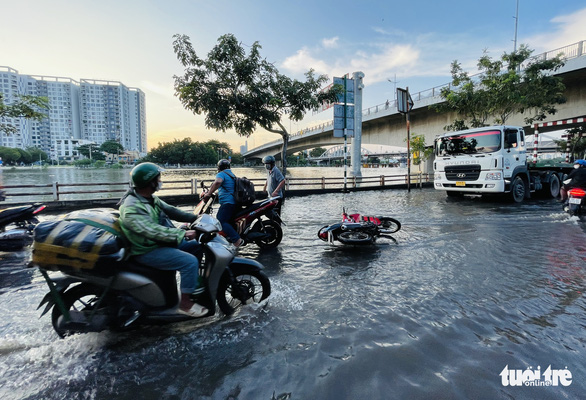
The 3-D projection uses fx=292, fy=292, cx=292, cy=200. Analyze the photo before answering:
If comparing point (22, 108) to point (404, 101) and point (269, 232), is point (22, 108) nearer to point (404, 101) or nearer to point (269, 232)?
point (269, 232)

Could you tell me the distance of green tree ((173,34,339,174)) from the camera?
1162 cm

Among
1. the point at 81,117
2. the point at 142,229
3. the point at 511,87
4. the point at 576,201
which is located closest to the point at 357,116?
the point at 511,87

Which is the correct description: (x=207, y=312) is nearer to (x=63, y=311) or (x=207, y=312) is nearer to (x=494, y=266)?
(x=63, y=311)

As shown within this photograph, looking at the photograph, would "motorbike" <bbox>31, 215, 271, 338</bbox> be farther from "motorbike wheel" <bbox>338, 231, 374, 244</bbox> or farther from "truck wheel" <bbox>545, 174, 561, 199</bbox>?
"truck wheel" <bbox>545, 174, 561, 199</bbox>

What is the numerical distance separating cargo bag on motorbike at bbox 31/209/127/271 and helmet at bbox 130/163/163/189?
416 millimetres

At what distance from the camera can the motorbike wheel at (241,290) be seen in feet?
9.24

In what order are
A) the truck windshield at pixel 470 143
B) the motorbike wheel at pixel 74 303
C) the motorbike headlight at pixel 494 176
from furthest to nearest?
the truck windshield at pixel 470 143 → the motorbike headlight at pixel 494 176 → the motorbike wheel at pixel 74 303

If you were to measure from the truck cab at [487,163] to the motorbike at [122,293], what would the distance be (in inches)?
405

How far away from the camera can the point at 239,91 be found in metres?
12.5

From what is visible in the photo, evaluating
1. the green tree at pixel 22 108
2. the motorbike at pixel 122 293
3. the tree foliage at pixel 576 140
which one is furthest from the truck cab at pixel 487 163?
the green tree at pixel 22 108

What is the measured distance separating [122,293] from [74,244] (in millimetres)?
551

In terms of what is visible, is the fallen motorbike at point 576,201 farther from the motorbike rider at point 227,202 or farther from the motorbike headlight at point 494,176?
A: the motorbike rider at point 227,202

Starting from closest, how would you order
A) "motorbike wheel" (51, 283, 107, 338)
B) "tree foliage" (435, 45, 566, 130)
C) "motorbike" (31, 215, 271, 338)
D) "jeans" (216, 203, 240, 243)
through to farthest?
"motorbike" (31, 215, 271, 338) → "motorbike wheel" (51, 283, 107, 338) → "jeans" (216, 203, 240, 243) → "tree foliage" (435, 45, 566, 130)

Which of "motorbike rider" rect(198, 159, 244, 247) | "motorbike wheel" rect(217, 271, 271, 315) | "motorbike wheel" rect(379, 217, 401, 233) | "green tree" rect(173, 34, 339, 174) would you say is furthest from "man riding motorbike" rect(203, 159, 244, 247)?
"green tree" rect(173, 34, 339, 174)
